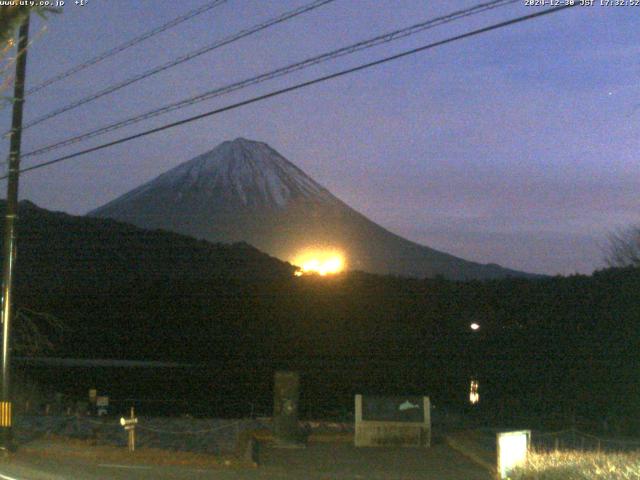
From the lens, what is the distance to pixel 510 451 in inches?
542

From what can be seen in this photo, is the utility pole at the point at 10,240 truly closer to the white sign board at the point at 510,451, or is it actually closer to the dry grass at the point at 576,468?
the white sign board at the point at 510,451

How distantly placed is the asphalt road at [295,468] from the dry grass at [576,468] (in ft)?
5.77

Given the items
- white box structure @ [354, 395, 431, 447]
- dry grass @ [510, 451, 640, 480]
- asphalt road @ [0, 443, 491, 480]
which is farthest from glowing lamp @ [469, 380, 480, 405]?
dry grass @ [510, 451, 640, 480]

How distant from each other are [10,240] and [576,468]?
39.9 ft

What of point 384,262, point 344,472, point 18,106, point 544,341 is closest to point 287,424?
point 344,472

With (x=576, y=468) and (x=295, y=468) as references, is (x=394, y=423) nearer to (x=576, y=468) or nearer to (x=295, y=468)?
(x=295, y=468)

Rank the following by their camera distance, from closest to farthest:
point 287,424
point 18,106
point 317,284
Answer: point 18,106 < point 287,424 < point 317,284

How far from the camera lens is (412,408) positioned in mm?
21156

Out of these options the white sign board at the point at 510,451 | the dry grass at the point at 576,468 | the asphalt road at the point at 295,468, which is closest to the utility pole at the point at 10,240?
the asphalt road at the point at 295,468

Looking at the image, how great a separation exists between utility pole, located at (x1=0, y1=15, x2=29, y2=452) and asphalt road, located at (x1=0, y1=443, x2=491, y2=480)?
0.97 metres

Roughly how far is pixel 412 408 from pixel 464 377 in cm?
3846

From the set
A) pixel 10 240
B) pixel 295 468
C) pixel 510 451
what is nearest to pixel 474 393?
pixel 295 468

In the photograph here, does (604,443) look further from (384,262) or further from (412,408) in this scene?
(384,262)

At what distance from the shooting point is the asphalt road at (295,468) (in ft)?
49.6
